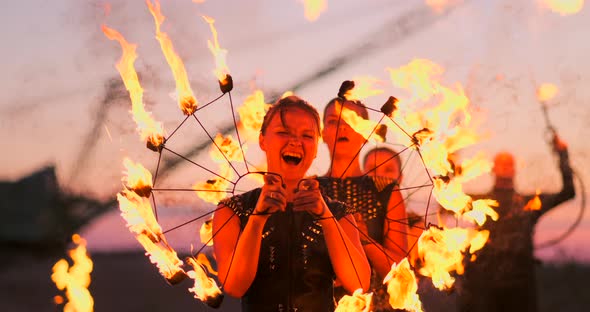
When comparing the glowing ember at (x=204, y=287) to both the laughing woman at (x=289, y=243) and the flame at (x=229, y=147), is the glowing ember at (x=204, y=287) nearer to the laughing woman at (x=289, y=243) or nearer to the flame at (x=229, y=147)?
the laughing woman at (x=289, y=243)

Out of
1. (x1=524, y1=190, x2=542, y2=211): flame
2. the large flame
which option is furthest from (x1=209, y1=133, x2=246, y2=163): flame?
(x1=524, y1=190, x2=542, y2=211): flame

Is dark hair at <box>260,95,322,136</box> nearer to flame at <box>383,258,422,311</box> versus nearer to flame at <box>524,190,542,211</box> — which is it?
flame at <box>383,258,422,311</box>

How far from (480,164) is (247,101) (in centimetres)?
132

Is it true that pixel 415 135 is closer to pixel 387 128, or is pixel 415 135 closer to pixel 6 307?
pixel 387 128

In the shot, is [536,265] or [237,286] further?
[536,265]

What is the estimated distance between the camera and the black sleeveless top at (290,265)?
3.28m

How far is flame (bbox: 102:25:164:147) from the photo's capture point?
3432 mm

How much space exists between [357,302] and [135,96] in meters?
1.32

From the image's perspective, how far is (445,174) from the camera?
12.2ft

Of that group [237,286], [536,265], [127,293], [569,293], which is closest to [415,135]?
[237,286]

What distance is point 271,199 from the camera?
3.03m

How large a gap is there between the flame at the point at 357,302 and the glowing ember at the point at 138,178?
93 centimetres

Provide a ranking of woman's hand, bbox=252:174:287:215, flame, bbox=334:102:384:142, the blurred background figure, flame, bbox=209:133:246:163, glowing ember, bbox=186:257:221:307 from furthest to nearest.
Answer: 1. the blurred background figure
2. flame, bbox=334:102:384:142
3. flame, bbox=209:133:246:163
4. glowing ember, bbox=186:257:221:307
5. woman's hand, bbox=252:174:287:215

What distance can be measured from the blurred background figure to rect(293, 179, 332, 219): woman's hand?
15.2 feet
